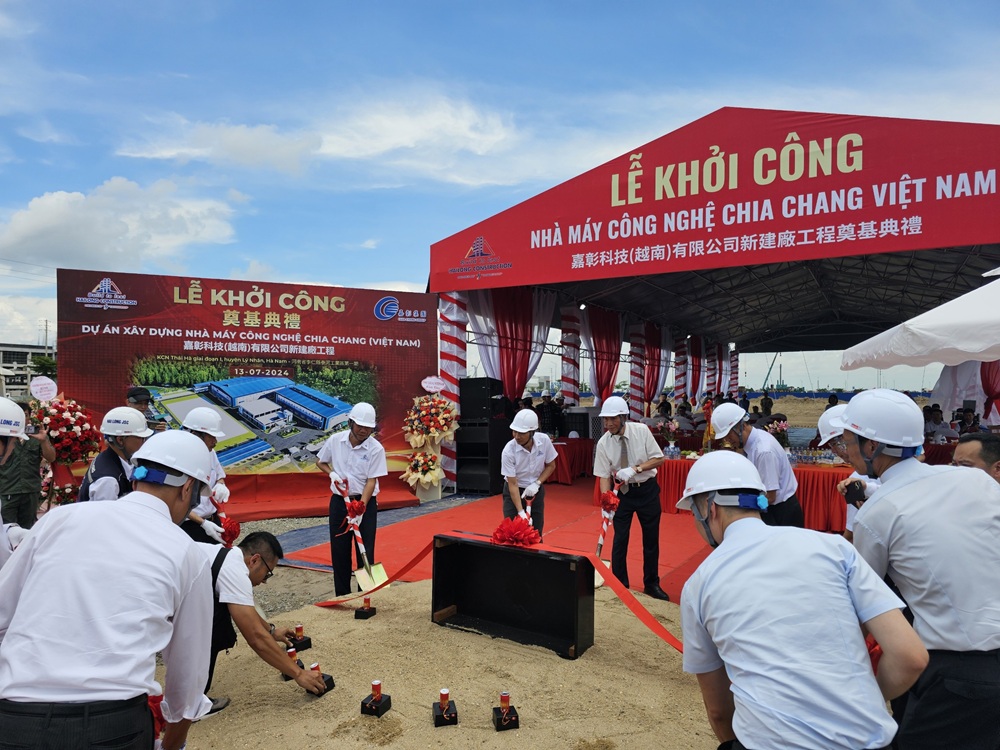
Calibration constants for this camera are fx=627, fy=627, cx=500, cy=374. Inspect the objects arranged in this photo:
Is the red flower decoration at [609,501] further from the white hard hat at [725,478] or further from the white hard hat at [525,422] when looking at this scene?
the white hard hat at [725,478]

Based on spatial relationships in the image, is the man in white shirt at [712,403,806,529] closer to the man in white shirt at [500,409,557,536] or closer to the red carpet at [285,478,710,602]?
the red carpet at [285,478,710,602]

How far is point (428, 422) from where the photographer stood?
10367mm

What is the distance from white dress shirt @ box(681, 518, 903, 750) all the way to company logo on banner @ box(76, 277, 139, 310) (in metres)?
9.92

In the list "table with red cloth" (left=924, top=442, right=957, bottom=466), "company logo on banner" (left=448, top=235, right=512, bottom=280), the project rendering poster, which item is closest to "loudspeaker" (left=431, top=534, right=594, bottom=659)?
the project rendering poster

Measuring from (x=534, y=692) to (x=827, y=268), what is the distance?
1481 centimetres

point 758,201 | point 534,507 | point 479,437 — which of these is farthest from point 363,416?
point 758,201

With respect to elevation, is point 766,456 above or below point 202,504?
above

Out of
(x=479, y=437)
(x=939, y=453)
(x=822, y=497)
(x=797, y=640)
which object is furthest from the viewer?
(x=479, y=437)

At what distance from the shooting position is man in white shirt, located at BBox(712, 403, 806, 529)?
479cm

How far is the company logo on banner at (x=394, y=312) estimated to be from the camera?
10625mm

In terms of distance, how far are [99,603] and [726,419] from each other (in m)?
4.20

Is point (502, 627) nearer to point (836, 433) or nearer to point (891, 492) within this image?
point (836, 433)

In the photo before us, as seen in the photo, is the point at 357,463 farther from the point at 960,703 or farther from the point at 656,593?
the point at 960,703

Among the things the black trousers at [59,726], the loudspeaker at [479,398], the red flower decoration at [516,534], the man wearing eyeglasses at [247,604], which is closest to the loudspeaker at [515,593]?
the red flower decoration at [516,534]
